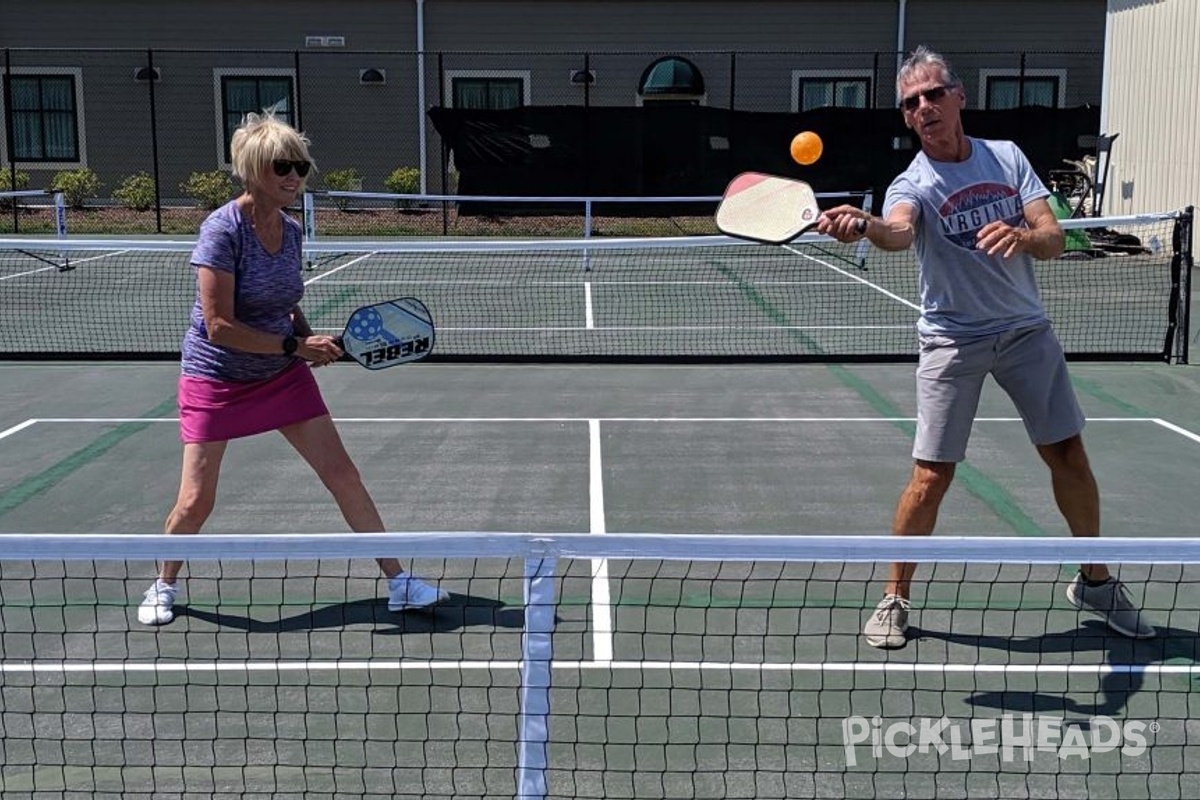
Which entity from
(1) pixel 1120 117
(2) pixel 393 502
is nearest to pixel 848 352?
(2) pixel 393 502

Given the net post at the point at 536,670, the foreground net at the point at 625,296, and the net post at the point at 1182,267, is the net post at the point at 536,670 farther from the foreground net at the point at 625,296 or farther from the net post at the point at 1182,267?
the net post at the point at 1182,267

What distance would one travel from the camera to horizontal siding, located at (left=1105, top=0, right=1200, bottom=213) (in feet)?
63.4

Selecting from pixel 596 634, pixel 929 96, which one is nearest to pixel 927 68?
pixel 929 96

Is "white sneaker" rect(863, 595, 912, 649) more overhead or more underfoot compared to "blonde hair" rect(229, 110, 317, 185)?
more underfoot

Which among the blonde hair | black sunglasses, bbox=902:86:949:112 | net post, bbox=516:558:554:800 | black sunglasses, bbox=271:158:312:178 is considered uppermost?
black sunglasses, bbox=902:86:949:112

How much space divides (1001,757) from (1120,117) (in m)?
20.4

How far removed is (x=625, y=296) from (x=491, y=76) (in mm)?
12788

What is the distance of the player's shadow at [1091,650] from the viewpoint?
4340 mm

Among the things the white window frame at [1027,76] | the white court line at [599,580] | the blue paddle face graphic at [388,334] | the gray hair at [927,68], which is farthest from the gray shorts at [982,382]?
the white window frame at [1027,76]

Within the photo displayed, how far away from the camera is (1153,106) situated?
2072 centimetres

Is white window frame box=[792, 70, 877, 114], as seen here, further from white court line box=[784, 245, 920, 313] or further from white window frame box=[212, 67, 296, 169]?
white window frame box=[212, 67, 296, 169]

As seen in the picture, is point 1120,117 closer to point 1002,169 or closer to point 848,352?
point 848,352

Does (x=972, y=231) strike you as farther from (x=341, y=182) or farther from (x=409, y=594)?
(x=341, y=182)

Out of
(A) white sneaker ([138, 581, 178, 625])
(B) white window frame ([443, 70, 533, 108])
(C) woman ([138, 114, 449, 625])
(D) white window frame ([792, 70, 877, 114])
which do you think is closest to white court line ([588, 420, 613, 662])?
(C) woman ([138, 114, 449, 625])
